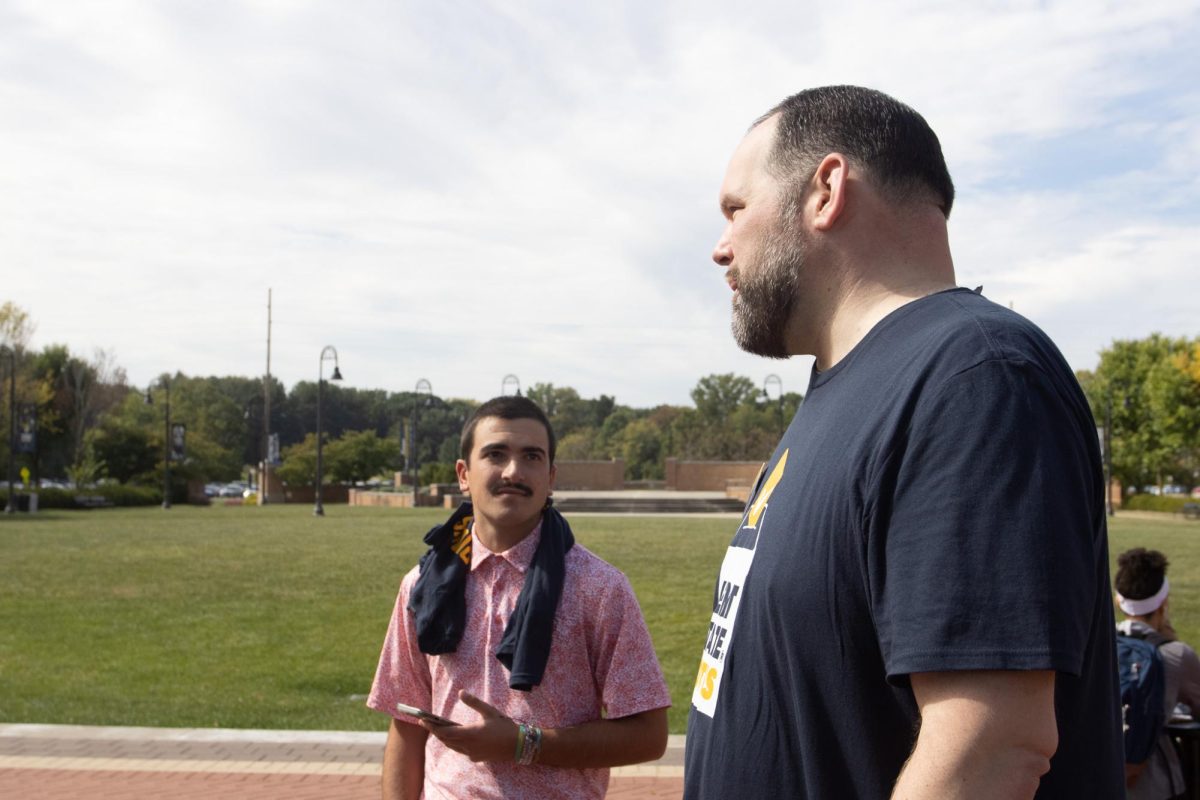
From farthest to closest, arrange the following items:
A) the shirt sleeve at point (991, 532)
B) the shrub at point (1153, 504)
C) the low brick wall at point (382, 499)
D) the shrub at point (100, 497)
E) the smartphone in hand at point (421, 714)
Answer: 1. the low brick wall at point (382, 499)
2. the shrub at point (1153, 504)
3. the shrub at point (100, 497)
4. the smartphone in hand at point (421, 714)
5. the shirt sleeve at point (991, 532)

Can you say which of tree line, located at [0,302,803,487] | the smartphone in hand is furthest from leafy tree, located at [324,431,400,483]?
the smartphone in hand

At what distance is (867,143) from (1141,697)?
141 inches

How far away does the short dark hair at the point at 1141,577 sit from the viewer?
5.15 metres

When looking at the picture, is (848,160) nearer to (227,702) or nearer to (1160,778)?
(1160,778)

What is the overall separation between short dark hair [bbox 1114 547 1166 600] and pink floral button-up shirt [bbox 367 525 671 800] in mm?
2741

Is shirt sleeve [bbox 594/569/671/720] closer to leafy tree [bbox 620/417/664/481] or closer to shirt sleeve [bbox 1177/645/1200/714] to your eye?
shirt sleeve [bbox 1177/645/1200/714]

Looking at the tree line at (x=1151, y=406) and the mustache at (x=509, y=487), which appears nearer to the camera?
the mustache at (x=509, y=487)

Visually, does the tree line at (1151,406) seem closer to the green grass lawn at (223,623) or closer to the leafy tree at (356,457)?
the leafy tree at (356,457)

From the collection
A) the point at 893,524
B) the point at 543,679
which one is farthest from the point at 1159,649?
the point at 893,524

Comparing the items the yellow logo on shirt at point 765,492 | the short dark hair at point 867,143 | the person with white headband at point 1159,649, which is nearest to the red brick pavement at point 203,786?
the person with white headband at point 1159,649

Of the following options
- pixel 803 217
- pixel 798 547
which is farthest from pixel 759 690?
pixel 803 217

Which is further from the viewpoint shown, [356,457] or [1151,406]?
[356,457]

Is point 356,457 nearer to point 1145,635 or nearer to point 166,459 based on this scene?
point 166,459

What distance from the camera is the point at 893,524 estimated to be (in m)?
1.58
